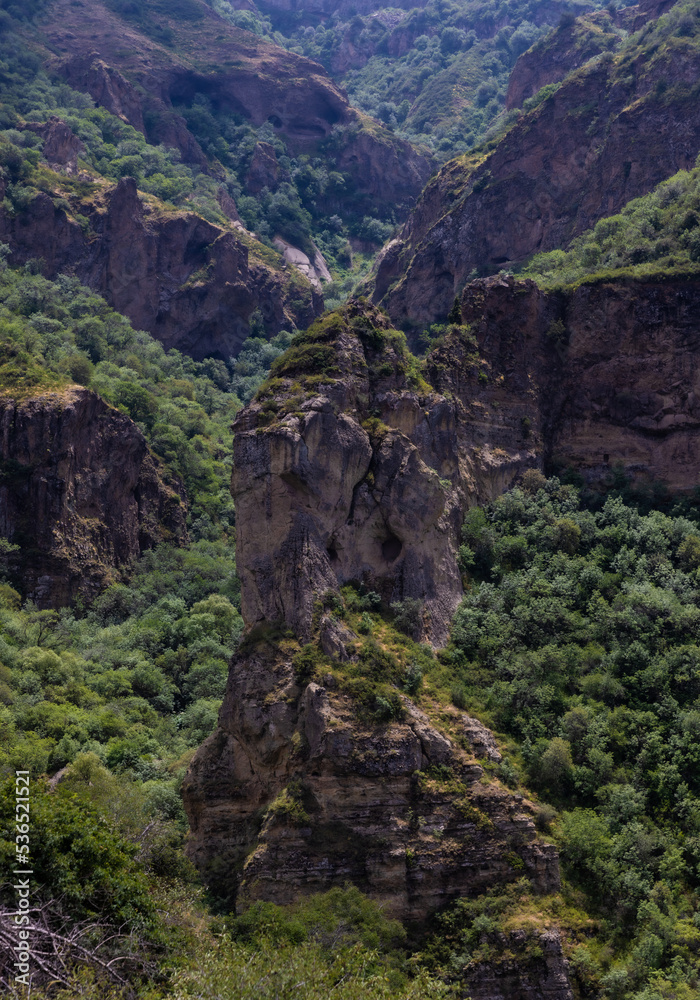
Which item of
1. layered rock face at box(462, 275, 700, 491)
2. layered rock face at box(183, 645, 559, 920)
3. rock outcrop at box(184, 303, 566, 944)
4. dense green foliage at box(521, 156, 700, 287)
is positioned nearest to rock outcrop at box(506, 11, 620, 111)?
dense green foliage at box(521, 156, 700, 287)

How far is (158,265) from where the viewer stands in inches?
3509

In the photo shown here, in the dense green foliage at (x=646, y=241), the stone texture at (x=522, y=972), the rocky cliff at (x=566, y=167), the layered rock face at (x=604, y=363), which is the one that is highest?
the rocky cliff at (x=566, y=167)

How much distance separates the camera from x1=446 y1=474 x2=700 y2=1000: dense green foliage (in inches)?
1045

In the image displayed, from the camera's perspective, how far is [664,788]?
29.4 m

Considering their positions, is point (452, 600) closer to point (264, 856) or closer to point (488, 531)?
point (488, 531)

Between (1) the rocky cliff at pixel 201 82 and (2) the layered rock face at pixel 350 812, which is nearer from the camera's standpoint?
(2) the layered rock face at pixel 350 812

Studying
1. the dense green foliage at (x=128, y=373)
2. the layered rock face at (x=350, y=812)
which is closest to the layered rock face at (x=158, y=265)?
the dense green foliage at (x=128, y=373)

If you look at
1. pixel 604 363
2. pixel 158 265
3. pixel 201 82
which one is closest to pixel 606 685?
pixel 604 363

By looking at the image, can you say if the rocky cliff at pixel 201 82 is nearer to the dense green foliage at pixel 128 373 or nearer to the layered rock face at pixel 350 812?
the dense green foliage at pixel 128 373

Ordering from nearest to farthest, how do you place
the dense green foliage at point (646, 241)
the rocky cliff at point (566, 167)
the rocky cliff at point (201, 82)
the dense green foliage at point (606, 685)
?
the dense green foliage at point (606, 685) → the dense green foliage at point (646, 241) → the rocky cliff at point (566, 167) → the rocky cliff at point (201, 82)

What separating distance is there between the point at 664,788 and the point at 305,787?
1175 cm

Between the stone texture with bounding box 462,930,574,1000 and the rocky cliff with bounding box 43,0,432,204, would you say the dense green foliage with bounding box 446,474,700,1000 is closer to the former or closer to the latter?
the stone texture with bounding box 462,930,574,1000

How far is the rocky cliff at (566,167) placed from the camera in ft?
233

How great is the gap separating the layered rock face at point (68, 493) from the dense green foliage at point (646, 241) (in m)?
29.6
